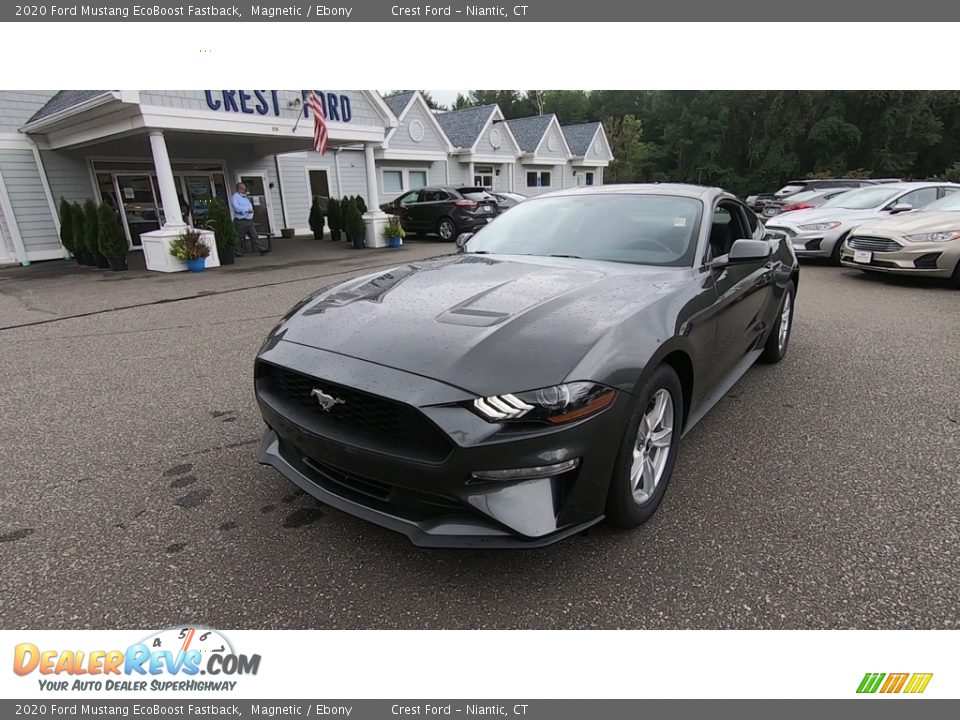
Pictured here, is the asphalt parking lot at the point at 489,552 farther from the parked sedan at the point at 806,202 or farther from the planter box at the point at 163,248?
the parked sedan at the point at 806,202

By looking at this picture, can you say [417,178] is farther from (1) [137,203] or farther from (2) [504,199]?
(1) [137,203]

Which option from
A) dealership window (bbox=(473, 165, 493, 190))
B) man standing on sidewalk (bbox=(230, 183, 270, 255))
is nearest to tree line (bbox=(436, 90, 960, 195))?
dealership window (bbox=(473, 165, 493, 190))

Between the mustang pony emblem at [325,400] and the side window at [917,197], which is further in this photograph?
the side window at [917,197]

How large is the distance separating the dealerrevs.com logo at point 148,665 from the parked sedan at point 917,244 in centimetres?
954

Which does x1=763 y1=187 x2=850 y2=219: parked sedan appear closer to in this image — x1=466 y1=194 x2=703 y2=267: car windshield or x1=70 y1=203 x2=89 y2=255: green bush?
x1=466 y1=194 x2=703 y2=267: car windshield

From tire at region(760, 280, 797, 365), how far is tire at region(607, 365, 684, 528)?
2.33 meters

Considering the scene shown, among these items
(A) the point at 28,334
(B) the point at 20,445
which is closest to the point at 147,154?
(A) the point at 28,334

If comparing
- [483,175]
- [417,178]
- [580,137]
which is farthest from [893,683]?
[580,137]

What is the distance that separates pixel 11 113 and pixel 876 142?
50498 mm

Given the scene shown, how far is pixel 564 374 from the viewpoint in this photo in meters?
1.92

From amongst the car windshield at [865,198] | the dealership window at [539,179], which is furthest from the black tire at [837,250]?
the dealership window at [539,179]

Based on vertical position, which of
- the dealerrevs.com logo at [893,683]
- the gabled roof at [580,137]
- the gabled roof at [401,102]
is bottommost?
the dealerrevs.com logo at [893,683]

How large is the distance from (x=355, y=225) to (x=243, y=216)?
295cm

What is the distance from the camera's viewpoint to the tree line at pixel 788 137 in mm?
39469
